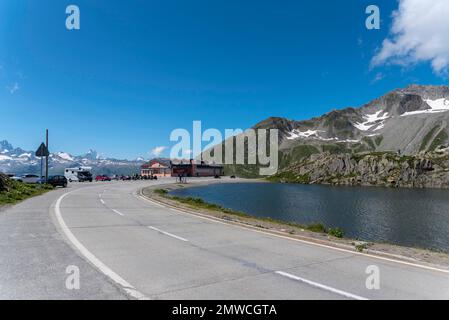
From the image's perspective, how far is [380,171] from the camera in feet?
487

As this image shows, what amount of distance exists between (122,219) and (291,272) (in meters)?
12.9

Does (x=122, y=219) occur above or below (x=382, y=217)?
above

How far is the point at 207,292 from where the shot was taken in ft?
22.2

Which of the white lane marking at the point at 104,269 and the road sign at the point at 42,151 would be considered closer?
the white lane marking at the point at 104,269

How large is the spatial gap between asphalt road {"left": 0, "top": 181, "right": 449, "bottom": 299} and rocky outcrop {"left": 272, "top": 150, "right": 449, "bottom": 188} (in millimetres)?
143066

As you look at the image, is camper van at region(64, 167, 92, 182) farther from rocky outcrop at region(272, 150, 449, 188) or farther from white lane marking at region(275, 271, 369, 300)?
rocky outcrop at region(272, 150, 449, 188)

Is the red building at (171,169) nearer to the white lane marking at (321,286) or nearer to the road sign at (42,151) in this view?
the road sign at (42,151)

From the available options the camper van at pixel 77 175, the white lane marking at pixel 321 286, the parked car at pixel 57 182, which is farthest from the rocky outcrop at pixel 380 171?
the white lane marking at pixel 321 286

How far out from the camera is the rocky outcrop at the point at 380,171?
447 ft

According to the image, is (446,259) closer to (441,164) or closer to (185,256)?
(185,256)

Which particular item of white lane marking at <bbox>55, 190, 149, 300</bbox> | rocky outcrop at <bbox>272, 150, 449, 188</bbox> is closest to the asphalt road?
white lane marking at <bbox>55, 190, 149, 300</bbox>

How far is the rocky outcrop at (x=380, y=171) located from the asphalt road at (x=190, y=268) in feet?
469

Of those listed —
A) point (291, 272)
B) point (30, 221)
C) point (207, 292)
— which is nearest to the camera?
point (207, 292)
